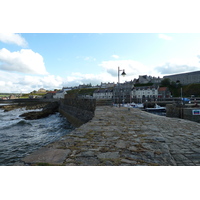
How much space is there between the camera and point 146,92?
208 ft

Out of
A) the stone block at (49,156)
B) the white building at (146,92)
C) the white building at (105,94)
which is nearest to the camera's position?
the stone block at (49,156)

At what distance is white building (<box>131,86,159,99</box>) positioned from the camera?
62.1m

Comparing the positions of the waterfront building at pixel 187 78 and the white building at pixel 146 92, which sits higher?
the waterfront building at pixel 187 78

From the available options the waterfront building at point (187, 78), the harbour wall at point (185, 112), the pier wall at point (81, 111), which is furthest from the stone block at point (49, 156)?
the waterfront building at point (187, 78)

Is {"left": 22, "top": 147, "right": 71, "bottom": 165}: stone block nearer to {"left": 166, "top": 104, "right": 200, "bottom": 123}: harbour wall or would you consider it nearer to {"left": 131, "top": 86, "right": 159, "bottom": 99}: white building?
{"left": 166, "top": 104, "right": 200, "bottom": 123}: harbour wall

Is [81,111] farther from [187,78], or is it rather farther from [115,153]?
[187,78]

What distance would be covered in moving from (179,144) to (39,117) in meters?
21.3

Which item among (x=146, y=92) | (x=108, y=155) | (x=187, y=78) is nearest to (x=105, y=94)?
(x=146, y=92)

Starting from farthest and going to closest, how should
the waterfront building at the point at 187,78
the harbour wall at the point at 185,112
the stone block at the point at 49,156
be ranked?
the waterfront building at the point at 187,78 → the harbour wall at the point at 185,112 → the stone block at the point at 49,156

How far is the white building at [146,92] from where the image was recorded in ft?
204

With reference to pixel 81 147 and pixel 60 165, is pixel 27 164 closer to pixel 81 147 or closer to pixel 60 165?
pixel 60 165

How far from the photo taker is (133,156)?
7.73 feet

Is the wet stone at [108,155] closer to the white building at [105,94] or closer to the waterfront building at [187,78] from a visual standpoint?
the white building at [105,94]

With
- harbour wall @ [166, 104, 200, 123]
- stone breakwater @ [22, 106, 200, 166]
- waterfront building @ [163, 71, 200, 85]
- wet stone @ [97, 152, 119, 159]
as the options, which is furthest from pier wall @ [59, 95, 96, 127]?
waterfront building @ [163, 71, 200, 85]
